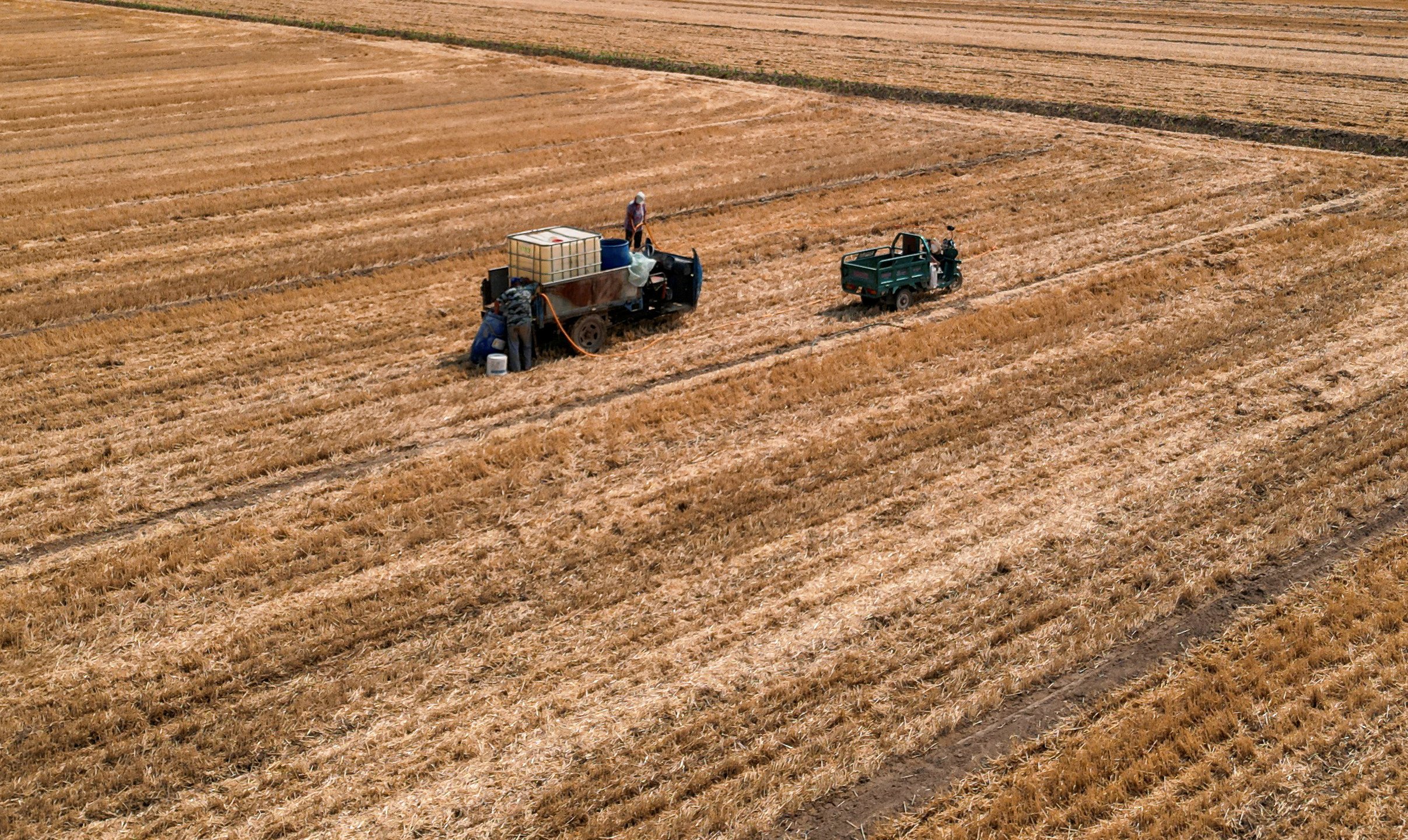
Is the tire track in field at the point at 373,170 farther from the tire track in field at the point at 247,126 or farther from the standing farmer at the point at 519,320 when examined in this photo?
the standing farmer at the point at 519,320

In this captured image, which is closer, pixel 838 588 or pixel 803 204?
pixel 838 588

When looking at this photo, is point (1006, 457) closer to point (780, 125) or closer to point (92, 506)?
point (92, 506)

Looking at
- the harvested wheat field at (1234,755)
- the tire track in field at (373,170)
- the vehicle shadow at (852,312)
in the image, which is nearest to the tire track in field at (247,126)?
the tire track in field at (373,170)

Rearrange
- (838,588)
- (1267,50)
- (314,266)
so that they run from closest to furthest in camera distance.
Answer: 1. (838,588)
2. (314,266)
3. (1267,50)

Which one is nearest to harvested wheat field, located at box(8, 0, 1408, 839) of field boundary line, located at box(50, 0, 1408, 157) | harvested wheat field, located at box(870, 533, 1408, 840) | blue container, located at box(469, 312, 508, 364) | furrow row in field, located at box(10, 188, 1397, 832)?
furrow row in field, located at box(10, 188, 1397, 832)

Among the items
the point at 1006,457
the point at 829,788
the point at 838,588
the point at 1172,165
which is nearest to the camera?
the point at 829,788

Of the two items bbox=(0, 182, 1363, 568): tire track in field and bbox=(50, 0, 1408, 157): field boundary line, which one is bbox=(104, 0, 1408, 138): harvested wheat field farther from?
bbox=(0, 182, 1363, 568): tire track in field

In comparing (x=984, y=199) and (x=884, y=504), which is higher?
(x=984, y=199)

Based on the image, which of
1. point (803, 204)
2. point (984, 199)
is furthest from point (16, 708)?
point (984, 199)
